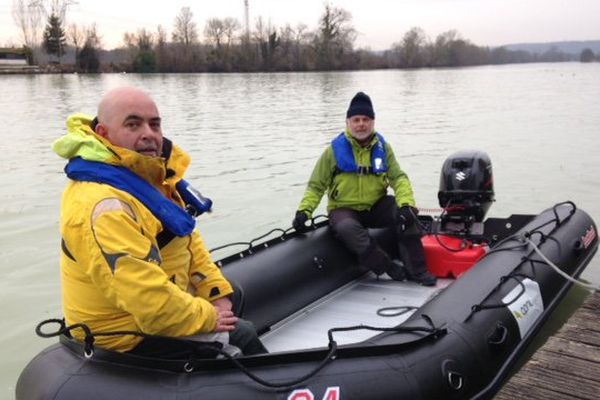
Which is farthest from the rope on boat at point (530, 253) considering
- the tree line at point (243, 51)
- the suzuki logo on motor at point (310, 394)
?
the tree line at point (243, 51)

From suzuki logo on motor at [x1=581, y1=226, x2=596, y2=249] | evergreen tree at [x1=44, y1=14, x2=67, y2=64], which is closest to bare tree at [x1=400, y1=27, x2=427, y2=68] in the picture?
evergreen tree at [x1=44, y1=14, x2=67, y2=64]

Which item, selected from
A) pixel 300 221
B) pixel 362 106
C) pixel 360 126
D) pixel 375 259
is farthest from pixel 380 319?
pixel 362 106

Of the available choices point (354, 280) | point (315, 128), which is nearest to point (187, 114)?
point (315, 128)

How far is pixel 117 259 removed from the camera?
79.4 inches

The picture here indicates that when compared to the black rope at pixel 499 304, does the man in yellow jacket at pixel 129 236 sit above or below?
above

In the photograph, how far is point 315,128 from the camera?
14.8 meters

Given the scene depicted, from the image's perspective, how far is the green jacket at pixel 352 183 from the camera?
423cm

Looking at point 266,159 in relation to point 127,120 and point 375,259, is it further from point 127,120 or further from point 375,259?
point 127,120

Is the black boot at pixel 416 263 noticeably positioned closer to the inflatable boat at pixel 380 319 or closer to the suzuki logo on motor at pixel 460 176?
the inflatable boat at pixel 380 319

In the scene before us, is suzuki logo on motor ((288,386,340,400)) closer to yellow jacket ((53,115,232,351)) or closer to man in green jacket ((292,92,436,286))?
yellow jacket ((53,115,232,351))

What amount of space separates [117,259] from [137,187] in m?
0.29

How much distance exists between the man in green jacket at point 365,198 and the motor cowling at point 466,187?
17.5 inches

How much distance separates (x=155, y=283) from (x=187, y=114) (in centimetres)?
1633

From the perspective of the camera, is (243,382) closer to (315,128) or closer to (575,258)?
(575,258)
